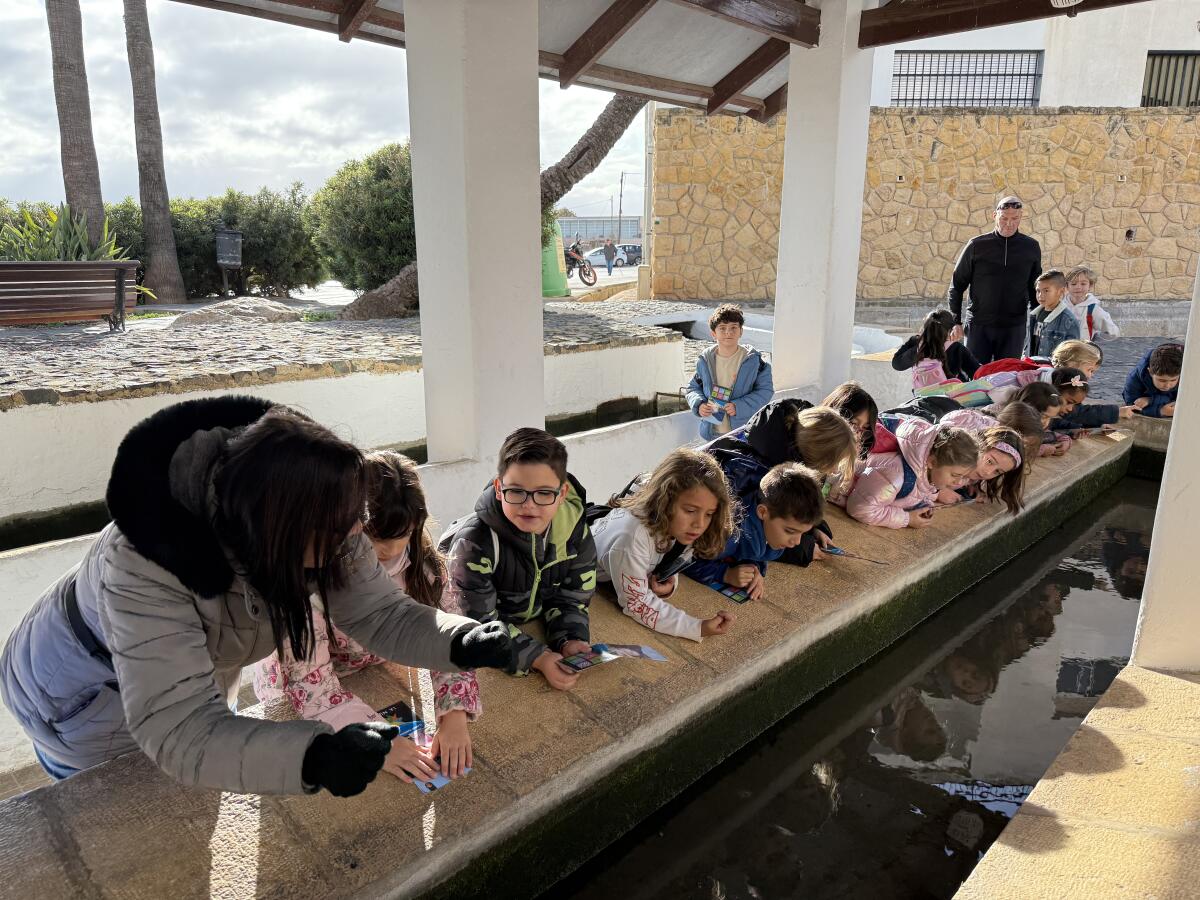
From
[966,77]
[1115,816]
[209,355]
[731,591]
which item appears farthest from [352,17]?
[966,77]

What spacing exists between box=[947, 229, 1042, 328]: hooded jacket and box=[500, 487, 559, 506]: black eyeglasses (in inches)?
175

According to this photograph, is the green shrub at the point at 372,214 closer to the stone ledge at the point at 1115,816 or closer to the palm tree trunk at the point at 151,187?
the palm tree trunk at the point at 151,187

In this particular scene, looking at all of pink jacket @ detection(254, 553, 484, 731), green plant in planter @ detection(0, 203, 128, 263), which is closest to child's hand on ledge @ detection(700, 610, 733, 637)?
pink jacket @ detection(254, 553, 484, 731)

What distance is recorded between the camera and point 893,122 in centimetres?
1330

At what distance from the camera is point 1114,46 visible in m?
16.7

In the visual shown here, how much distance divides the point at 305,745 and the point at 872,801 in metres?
1.99

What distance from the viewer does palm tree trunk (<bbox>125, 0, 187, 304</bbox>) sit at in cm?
1368

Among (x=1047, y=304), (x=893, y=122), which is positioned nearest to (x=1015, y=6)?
(x=1047, y=304)

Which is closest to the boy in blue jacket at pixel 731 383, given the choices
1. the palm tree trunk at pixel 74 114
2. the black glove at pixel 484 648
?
the black glove at pixel 484 648

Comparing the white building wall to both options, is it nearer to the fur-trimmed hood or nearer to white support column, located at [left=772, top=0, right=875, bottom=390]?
white support column, located at [left=772, top=0, right=875, bottom=390]

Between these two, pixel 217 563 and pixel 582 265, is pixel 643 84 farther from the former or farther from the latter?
pixel 582 265

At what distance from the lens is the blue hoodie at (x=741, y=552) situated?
305 centimetres

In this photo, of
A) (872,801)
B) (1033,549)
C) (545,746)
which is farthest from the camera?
(1033,549)

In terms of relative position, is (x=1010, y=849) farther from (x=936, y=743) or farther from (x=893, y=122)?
(x=893, y=122)
